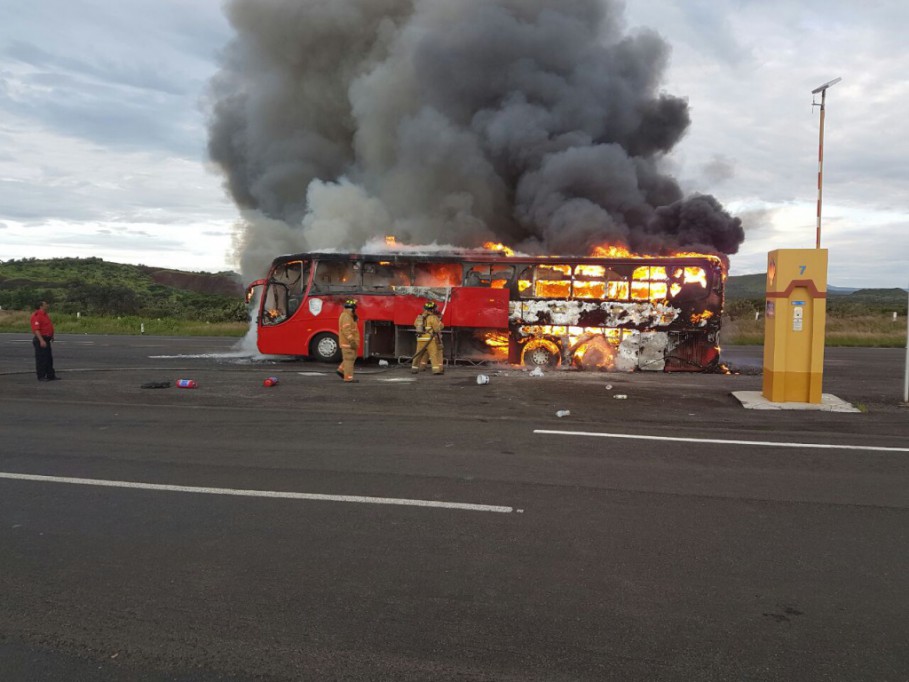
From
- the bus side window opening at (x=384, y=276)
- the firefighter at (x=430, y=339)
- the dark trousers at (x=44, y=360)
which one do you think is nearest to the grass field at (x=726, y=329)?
the bus side window opening at (x=384, y=276)

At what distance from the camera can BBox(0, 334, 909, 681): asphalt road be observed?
279 cm

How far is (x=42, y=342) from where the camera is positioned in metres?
11.1

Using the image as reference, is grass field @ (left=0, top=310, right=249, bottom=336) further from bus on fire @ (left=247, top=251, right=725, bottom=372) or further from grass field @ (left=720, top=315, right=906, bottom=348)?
grass field @ (left=720, top=315, right=906, bottom=348)

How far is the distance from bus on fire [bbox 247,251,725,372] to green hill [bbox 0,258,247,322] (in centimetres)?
2405

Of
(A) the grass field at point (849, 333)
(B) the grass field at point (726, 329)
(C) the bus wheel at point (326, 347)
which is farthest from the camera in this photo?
(B) the grass field at point (726, 329)

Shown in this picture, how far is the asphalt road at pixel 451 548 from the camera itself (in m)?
2.79

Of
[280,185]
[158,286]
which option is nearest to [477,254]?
[280,185]

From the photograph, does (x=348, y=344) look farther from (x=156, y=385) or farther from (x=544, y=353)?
(x=544, y=353)

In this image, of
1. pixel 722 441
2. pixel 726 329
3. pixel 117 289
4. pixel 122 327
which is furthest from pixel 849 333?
pixel 117 289

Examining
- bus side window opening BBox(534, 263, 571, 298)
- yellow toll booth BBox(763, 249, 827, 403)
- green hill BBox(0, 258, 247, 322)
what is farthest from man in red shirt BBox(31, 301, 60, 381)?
green hill BBox(0, 258, 247, 322)

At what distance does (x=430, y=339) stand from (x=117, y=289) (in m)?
43.4

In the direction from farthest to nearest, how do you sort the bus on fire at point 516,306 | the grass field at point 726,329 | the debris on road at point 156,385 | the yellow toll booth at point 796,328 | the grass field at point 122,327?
1. the grass field at point 122,327
2. the grass field at point 726,329
3. the bus on fire at point 516,306
4. the debris on road at point 156,385
5. the yellow toll booth at point 796,328

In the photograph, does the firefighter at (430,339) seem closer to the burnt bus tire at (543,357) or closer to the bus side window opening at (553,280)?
the burnt bus tire at (543,357)

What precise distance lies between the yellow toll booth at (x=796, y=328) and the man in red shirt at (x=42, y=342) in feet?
37.1
